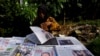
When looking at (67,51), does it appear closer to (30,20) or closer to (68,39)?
(68,39)

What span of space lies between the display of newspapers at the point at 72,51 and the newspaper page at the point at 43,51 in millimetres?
50

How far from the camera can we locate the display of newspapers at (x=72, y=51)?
8.94 ft

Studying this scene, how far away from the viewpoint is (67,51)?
278 centimetres

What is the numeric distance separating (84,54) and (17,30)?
14.8 feet

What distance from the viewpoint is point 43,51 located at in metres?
2.83

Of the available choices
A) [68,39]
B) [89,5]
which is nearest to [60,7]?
[89,5]

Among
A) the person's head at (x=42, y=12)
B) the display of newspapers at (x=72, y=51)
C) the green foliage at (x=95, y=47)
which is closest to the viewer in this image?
the display of newspapers at (x=72, y=51)

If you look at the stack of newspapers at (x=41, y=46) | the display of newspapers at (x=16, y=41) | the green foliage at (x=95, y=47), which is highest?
the stack of newspapers at (x=41, y=46)

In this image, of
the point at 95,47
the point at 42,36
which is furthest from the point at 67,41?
the point at 95,47

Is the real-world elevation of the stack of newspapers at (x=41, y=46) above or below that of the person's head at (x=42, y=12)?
above

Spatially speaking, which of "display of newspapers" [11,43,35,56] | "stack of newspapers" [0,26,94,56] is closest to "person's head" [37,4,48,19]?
"stack of newspapers" [0,26,94,56]

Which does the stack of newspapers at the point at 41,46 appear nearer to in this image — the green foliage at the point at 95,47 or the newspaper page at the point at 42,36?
the newspaper page at the point at 42,36

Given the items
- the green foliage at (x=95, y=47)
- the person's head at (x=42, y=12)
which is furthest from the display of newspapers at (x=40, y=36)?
the green foliage at (x=95, y=47)

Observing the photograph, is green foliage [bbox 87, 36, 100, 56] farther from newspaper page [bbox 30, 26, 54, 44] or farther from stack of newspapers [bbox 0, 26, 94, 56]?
newspaper page [bbox 30, 26, 54, 44]
